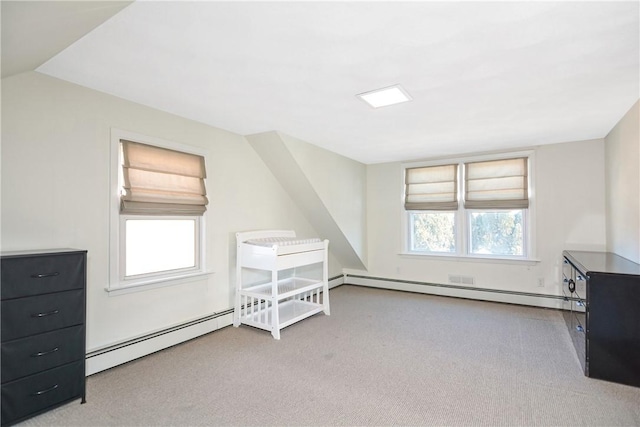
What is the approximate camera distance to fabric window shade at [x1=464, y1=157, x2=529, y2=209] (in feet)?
14.6

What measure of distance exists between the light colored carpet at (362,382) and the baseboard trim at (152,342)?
7cm

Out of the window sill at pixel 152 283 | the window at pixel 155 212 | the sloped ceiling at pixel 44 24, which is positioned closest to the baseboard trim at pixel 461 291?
the window sill at pixel 152 283

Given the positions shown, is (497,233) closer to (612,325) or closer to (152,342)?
(612,325)

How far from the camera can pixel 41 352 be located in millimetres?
1952

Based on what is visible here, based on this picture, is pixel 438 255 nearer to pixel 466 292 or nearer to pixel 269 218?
pixel 466 292

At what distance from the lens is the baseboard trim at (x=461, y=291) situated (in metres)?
4.30

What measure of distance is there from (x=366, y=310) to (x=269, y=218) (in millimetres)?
1806

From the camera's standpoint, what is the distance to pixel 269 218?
4246 mm

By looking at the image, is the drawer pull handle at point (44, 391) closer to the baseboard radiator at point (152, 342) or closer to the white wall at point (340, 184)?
the baseboard radiator at point (152, 342)

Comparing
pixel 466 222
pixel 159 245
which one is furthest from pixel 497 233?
pixel 159 245

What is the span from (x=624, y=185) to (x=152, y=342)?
188 inches

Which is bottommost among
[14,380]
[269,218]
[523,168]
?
[14,380]

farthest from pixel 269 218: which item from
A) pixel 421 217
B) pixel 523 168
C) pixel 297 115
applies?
pixel 523 168

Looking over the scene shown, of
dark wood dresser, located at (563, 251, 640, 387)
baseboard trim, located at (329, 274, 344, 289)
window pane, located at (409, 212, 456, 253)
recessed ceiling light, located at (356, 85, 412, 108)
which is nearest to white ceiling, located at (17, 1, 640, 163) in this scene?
recessed ceiling light, located at (356, 85, 412, 108)
